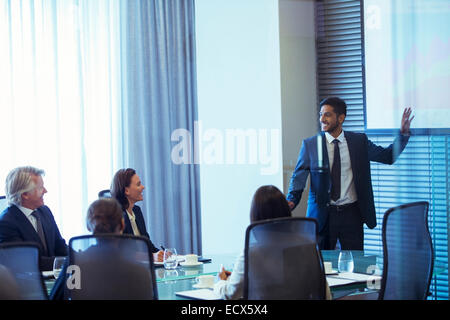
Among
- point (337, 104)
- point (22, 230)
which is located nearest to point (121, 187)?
point (22, 230)

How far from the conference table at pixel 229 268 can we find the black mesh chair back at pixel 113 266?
0.79 ft

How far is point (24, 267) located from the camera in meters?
2.28

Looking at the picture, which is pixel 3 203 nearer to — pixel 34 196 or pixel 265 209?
pixel 34 196

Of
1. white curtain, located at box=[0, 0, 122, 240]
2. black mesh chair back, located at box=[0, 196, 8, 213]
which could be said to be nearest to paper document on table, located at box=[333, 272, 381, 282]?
black mesh chair back, located at box=[0, 196, 8, 213]

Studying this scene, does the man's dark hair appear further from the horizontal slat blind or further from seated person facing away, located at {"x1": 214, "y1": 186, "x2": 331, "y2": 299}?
seated person facing away, located at {"x1": 214, "y1": 186, "x2": 331, "y2": 299}

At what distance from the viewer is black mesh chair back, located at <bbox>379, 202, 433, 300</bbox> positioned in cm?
260

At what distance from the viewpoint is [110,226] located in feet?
8.13

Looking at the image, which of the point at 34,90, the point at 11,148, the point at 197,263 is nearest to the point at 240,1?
the point at 34,90

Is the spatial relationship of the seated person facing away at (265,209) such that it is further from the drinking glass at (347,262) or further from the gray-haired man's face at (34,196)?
the gray-haired man's face at (34,196)

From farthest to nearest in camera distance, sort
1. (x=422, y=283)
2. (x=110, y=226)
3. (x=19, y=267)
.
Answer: (x=422, y=283) → (x=110, y=226) → (x=19, y=267)

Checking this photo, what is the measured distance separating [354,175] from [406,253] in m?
1.34

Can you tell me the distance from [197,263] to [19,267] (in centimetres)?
115
